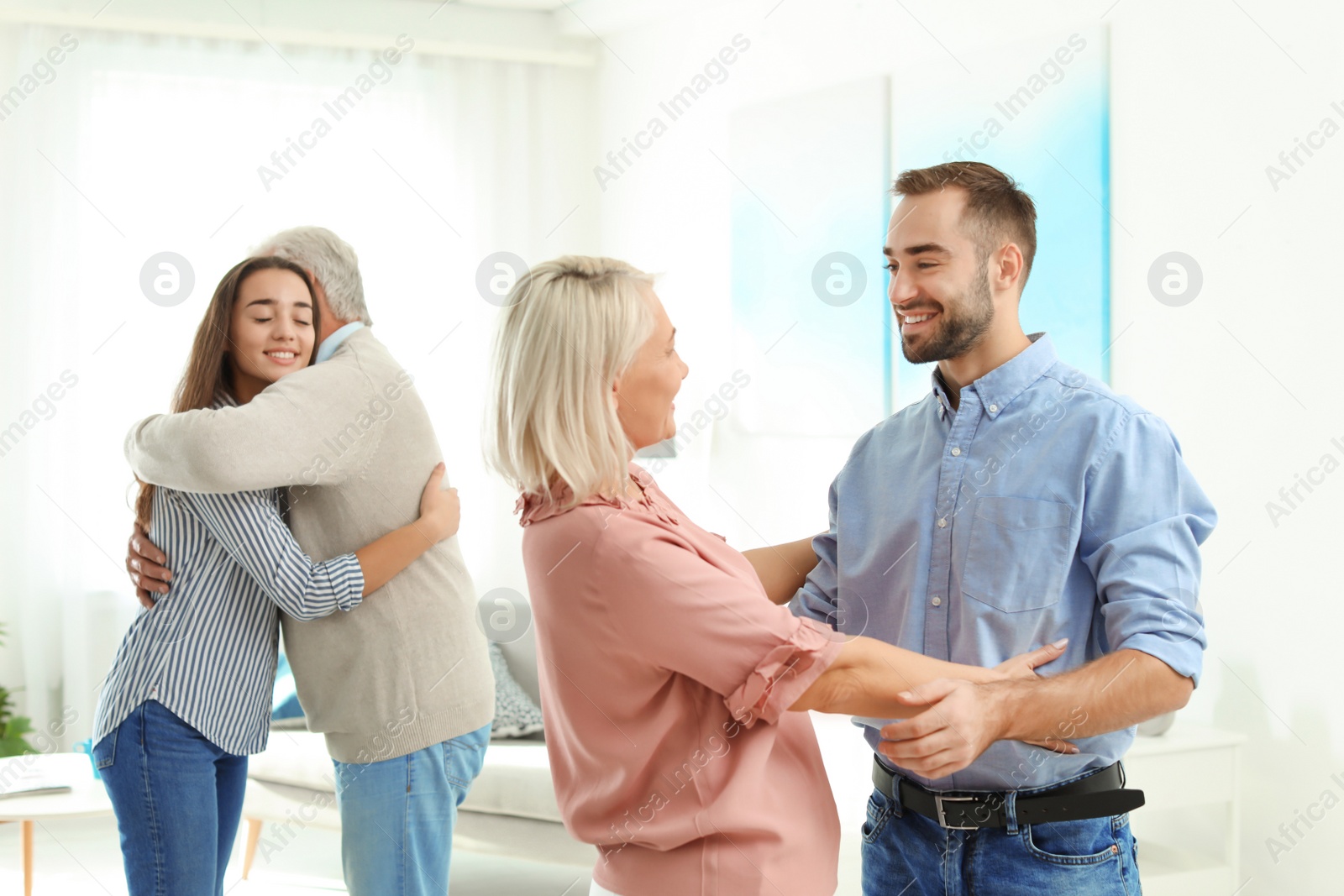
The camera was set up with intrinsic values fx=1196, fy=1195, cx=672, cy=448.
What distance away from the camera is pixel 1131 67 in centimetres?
313

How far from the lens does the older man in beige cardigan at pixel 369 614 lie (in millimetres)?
Result: 1797

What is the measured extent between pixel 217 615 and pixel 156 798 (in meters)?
0.28

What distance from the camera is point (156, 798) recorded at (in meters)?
1.76

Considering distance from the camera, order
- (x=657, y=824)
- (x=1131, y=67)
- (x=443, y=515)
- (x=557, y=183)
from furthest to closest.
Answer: (x=557, y=183)
(x=1131, y=67)
(x=443, y=515)
(x=657, y=824)

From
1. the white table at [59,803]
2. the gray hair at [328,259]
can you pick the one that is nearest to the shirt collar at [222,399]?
the gray hair at [328,259]

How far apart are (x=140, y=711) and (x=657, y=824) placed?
0.92 metres

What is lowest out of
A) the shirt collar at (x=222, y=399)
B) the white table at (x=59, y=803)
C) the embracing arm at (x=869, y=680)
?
the white table at (x=59, y=803)

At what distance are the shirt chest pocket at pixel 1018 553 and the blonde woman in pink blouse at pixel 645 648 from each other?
4.3 inches

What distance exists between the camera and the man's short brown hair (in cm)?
157

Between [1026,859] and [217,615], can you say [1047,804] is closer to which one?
[1026,859]

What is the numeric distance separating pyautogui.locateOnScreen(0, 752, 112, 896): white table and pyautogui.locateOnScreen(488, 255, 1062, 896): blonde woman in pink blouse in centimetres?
237

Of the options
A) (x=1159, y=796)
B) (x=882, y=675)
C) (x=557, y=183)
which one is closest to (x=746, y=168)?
(x=557, y=183)

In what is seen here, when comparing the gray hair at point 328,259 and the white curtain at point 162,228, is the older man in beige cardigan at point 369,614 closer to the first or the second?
the gray hair at point 328,259

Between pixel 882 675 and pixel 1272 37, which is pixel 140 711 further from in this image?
pixel 1272 37
